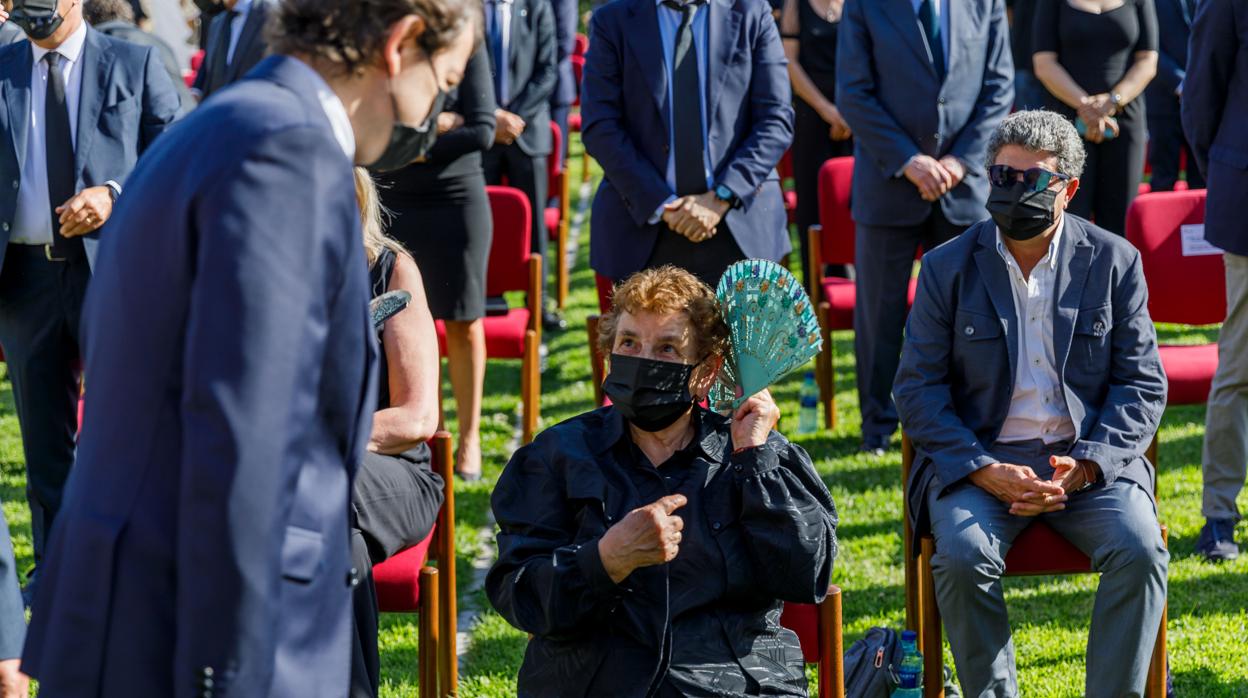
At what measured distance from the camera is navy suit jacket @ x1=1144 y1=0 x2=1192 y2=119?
880 cm

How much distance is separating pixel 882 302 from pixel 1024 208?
81.2 inches

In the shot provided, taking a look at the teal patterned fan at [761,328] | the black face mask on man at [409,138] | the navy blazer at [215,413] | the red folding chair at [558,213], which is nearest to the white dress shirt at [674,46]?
the teal patterned fan at [761,328]

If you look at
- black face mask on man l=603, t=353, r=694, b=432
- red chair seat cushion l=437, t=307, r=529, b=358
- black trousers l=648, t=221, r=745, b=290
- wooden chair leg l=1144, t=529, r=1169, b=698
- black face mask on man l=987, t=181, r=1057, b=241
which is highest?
black face mask on man l=987, t=181, r=1057, b=241

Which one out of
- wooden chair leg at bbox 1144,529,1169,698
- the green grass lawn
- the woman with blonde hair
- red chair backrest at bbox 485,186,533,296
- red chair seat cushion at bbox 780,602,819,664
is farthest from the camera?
red chair backrest at bbox 485,186,533,296

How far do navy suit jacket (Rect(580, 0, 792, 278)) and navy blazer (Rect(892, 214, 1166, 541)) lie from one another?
153 centimetres

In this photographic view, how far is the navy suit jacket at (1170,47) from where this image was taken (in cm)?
880

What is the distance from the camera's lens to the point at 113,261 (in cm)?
196

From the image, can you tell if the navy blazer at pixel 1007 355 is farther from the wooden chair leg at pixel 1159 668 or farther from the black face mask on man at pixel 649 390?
the black face mask on man at pixel 649 390

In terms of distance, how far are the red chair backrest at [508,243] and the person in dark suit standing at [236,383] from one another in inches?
170

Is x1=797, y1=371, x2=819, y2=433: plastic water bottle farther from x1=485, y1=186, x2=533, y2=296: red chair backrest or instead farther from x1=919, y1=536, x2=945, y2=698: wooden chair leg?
x1=919, y1=536, x2=945, y2=698: wooden chair leg

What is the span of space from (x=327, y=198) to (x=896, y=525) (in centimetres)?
394

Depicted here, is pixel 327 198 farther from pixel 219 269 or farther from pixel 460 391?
pixel 460 391

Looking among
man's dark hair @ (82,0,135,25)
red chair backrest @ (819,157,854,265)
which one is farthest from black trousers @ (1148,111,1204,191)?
man's dark hair @ (82,0,135,25)

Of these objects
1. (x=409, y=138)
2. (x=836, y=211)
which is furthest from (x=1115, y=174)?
(x=409, y=138)
